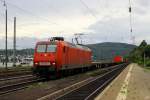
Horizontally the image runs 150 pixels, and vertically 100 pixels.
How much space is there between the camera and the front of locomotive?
3680 centimetres

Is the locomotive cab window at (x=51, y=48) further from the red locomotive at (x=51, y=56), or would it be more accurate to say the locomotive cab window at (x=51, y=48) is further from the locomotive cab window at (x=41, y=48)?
the locomotive cab window at (x=41, y=48)

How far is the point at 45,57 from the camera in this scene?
3778cm

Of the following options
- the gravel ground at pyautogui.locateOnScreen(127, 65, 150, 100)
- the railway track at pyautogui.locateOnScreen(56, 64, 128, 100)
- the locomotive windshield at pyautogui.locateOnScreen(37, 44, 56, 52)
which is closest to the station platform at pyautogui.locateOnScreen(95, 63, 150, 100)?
the gravel ground at pyautogui.locateOnScreen(127, 65, 150, 100)

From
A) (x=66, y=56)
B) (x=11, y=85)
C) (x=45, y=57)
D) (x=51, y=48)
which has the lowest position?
(x=11, y=85)

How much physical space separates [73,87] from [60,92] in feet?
15.5

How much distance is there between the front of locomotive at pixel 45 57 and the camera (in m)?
36.8

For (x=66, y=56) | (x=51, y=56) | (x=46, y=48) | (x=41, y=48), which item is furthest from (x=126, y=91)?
(x=66, y=56)

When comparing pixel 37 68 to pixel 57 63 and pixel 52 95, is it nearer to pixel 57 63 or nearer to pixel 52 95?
pixel 57 63

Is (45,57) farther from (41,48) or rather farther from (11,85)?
(11,85)

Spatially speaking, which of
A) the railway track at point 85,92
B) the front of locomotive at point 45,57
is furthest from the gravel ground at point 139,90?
the front of locomotive at point 45,57

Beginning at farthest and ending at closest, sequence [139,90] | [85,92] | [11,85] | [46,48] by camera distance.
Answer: [46,48] < [11,85] < [139,90] < [85,92]

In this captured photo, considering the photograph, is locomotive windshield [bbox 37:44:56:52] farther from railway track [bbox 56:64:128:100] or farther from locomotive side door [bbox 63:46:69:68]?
railway track [bbox 56:64:128:100]

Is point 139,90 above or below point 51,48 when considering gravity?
below

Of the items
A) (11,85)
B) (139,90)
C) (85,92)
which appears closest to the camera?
(85,92)
